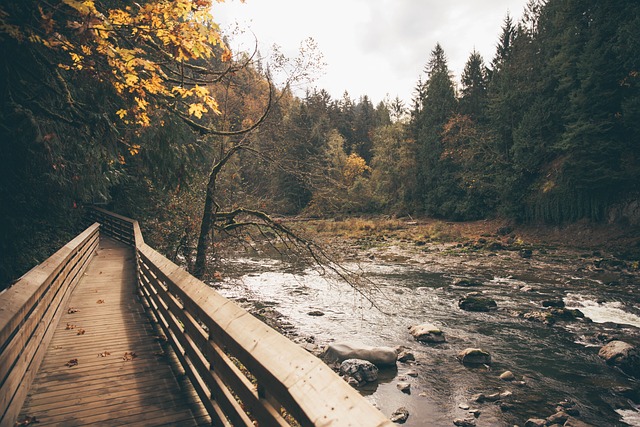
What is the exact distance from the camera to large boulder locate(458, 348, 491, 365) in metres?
9.36

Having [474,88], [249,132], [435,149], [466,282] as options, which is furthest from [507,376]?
[474,88]

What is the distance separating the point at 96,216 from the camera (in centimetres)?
2234

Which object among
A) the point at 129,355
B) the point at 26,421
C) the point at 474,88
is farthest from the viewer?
the point at 474,88

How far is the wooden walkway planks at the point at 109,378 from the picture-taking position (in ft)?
11.9

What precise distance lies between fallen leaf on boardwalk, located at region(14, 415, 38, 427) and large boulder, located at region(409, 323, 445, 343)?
933 centimetres

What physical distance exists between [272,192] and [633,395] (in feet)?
35.4

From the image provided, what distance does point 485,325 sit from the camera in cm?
1186

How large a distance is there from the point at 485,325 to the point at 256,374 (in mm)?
11596

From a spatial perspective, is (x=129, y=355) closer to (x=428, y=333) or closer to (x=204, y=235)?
(x=204, y=235)

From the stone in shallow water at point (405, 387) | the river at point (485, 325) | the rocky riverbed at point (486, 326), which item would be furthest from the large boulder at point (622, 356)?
the stone in shallow water at point (405, 387)

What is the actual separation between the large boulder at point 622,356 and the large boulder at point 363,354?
5037 millimetres

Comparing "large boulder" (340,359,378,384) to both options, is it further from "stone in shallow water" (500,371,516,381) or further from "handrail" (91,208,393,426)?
"handrail" (91,208,393,426)

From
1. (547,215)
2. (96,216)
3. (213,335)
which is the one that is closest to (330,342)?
(213,335)

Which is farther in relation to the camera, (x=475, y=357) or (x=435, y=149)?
(x=435, y=149)
